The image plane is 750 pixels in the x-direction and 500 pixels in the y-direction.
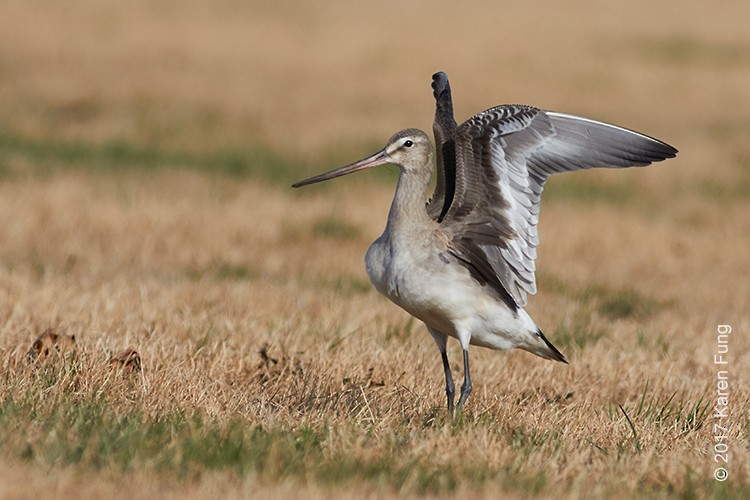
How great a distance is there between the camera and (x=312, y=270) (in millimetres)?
11078

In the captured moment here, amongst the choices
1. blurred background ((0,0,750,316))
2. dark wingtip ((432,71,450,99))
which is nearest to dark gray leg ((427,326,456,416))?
dark wingtip ((432,71,450,99))

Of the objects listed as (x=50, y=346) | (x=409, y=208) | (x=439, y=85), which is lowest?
(x=50, y=346)

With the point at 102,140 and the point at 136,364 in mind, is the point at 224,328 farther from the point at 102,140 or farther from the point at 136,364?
the point at 102,140

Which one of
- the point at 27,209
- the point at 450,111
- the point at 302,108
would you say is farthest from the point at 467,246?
the point at 302,108

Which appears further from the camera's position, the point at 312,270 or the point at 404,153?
the point at 312,270

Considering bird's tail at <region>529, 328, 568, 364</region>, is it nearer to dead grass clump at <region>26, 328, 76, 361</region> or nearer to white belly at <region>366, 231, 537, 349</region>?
white belly at <region>366, 231, 537, 349</region>

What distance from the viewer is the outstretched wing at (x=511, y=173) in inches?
237

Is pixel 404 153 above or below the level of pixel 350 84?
below

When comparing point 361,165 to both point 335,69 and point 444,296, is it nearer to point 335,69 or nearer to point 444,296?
point 444,296

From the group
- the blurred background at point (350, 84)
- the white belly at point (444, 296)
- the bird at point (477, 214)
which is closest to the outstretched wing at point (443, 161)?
the bird at point (477, 214)

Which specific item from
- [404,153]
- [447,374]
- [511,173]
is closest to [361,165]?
[404,153]

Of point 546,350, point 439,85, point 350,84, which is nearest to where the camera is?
point 546,350

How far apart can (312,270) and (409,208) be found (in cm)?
517

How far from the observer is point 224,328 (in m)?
7.40
